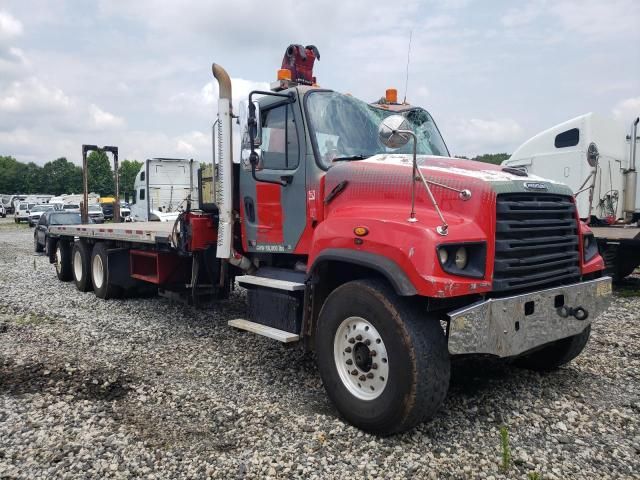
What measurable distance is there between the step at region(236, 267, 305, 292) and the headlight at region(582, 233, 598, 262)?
2.43 meters

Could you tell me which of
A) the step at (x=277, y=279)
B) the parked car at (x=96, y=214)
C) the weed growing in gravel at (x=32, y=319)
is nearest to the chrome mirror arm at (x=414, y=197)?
the step at (x=277, y=279)

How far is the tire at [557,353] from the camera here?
480cm

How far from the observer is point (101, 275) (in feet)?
30.5

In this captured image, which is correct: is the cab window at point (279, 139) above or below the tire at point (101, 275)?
above

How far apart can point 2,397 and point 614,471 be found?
4.73 metres

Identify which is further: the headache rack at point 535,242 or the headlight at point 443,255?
the headache rack at point 535,242

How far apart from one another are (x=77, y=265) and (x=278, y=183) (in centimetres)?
684

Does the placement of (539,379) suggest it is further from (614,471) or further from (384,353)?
(384,353)

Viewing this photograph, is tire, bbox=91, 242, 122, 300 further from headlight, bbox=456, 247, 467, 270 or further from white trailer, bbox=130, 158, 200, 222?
white trailer, bbox=130, 158, 200, 222

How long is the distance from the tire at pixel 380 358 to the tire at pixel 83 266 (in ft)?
23.0

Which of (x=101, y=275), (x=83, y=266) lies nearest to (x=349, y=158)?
(x=101, y=275)

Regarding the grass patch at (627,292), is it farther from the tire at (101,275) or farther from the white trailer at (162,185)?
the white trailer at (162,185)

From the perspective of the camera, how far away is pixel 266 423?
13.5ft

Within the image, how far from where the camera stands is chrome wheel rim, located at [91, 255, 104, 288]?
9273 mm
